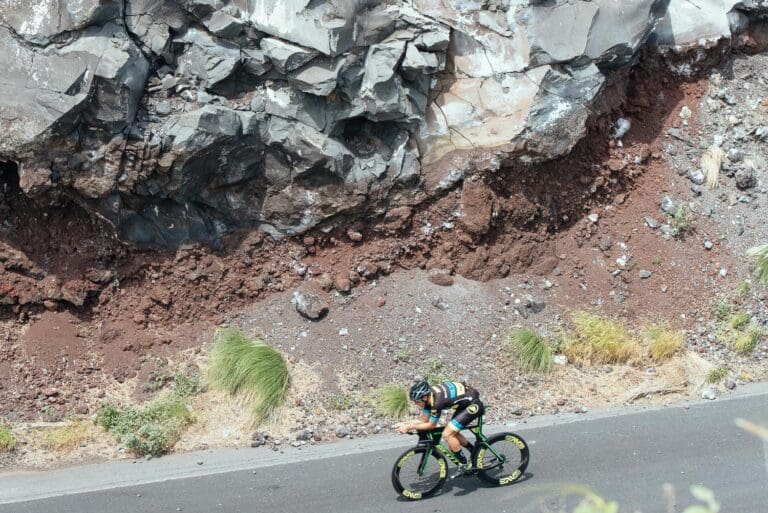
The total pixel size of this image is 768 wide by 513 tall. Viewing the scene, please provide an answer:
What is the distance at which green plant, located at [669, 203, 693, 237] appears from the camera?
10320mm

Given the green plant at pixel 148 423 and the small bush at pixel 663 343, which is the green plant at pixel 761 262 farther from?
the green plant at pixel 148 423

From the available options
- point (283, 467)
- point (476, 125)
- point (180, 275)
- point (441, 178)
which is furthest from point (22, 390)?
point (476, 125)

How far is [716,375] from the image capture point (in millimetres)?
9102

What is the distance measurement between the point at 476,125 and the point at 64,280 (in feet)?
16.8

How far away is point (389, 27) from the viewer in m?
9.02

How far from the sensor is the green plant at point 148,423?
830 cm

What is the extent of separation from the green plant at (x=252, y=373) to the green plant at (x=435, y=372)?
1571 millimetres

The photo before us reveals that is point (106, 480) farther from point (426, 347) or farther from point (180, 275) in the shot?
point (426, 347)

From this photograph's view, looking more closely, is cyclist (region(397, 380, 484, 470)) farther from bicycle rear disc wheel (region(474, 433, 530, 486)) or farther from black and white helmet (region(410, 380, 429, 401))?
bicycle rear disc wheel (region(474, 433, 530, 486))

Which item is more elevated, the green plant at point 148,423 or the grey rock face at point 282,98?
the grey rock face at point 282,98

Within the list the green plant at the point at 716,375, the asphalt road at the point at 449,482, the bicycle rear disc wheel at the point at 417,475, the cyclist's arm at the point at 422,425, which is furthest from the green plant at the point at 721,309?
the cyclist's arm at the point at 422,425

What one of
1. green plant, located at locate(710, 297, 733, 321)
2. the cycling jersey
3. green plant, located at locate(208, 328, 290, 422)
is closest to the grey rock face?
green plant, located at locate(208, 328, 290, 422)

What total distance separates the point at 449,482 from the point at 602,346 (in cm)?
269

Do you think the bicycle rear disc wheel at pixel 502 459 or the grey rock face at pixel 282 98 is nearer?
the bicycle rear disc wheel at pixel 502 459
